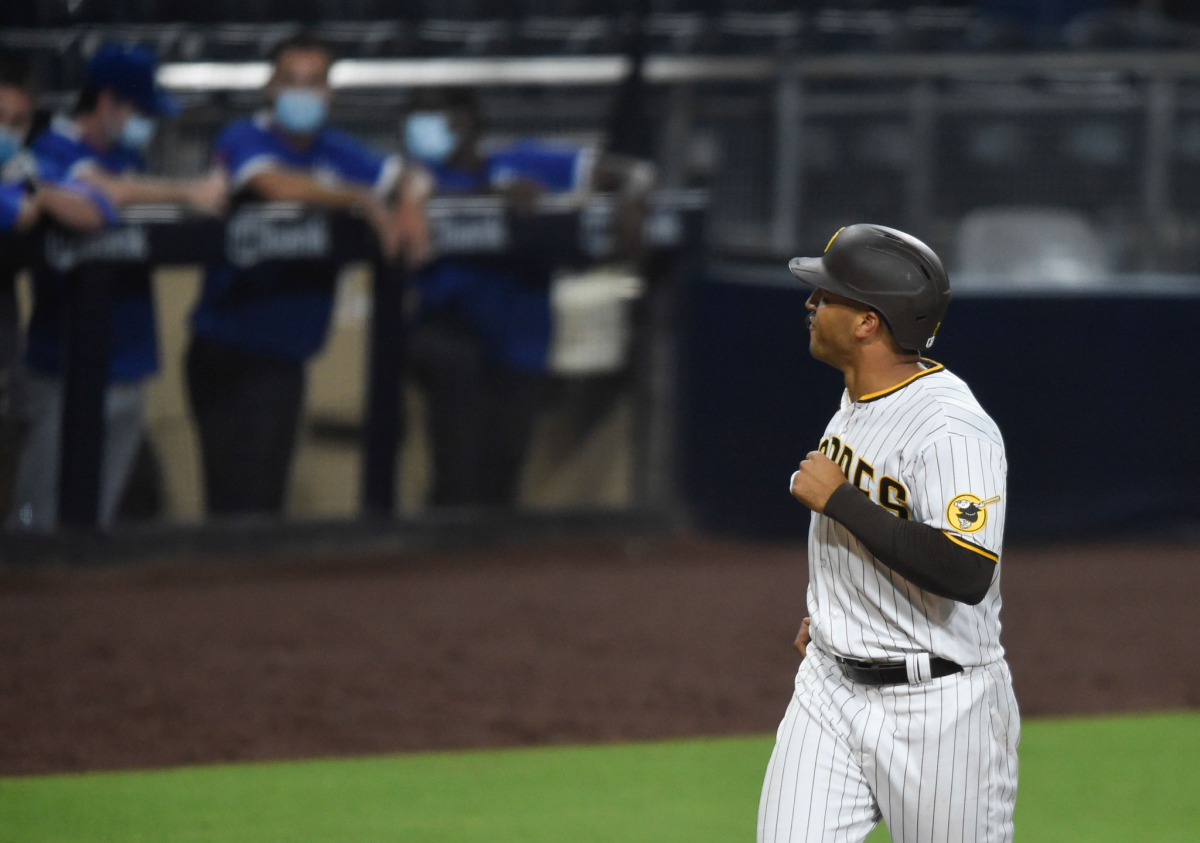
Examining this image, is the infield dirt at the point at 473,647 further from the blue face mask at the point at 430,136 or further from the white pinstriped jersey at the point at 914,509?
the white pinstriped jersey at the point at 914,509

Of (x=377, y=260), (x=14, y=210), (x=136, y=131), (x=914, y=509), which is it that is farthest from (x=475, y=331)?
(x=914, y=509)

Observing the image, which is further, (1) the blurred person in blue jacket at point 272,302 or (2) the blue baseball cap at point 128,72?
(1) the blurred person in blue jacket at point 272,302

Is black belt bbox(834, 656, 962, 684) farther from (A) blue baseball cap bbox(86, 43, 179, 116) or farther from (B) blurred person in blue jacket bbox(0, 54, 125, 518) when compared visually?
(A) blue baseball cap bbox(86, 43, 179, 116)

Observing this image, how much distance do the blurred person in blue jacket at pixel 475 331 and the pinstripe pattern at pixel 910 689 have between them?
5.22 meters

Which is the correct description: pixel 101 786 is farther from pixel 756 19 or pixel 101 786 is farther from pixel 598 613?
pixel 756 19

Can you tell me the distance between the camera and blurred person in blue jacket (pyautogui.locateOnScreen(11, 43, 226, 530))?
7.08m

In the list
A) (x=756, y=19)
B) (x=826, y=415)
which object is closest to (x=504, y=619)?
(x=826, y=415)

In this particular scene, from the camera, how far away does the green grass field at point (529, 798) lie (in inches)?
175

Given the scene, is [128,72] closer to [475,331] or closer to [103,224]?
[103,224]

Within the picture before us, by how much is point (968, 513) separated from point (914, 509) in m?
0.12

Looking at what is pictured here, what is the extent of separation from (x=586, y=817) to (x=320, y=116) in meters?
4.28

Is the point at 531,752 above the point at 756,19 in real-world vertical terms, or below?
below

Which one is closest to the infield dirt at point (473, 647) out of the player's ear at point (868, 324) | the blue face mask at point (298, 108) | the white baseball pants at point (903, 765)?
the blue face mask at point (298, 108)

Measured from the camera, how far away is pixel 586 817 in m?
4.60
